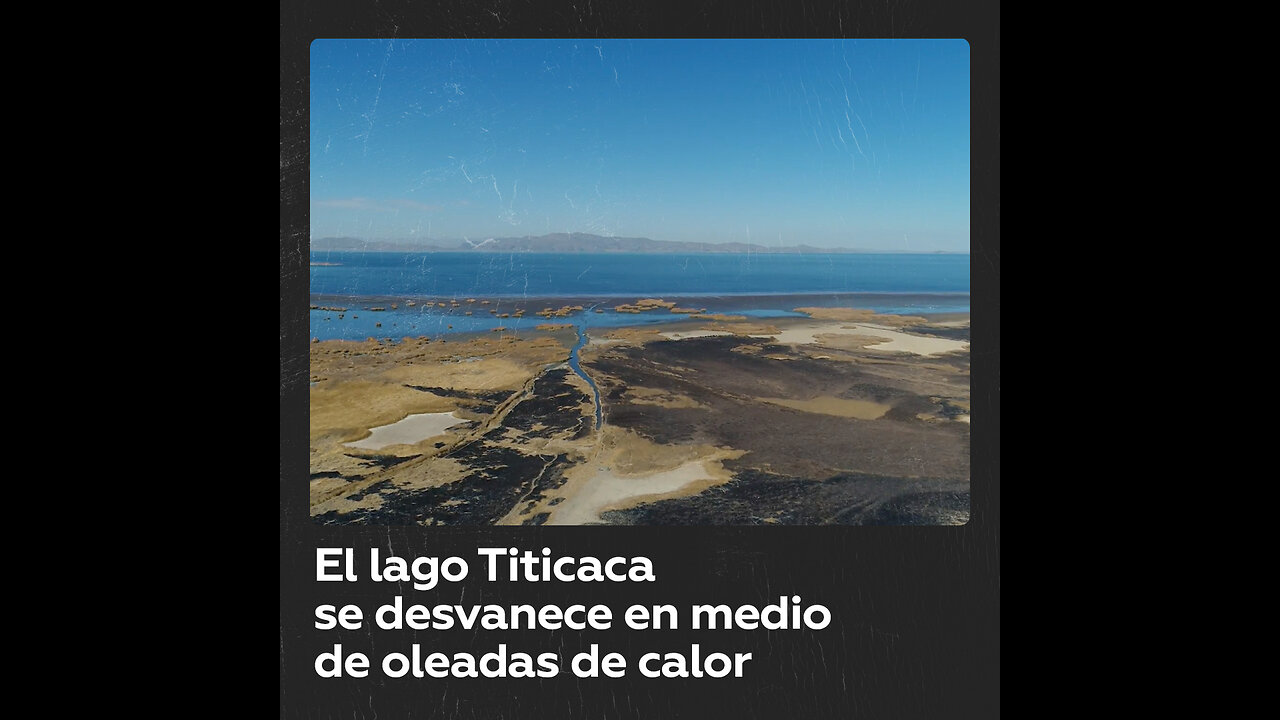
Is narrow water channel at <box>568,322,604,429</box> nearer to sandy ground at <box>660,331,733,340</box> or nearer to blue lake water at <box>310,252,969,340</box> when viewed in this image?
blue lake water at <box>310,252,969,340</box>

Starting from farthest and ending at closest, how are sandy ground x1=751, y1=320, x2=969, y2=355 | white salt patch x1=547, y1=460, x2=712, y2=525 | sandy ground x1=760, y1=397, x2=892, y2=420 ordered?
sandy ground x1=751, y1=320, x2=969, y2=355 < sandy ground x1=760, y1=397, x2=892, y2=420 < white salt patch x1=547, y1=460, x2=712, y2=525

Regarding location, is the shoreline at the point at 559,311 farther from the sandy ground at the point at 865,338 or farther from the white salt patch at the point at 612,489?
the white salt patch at the point at 612,489

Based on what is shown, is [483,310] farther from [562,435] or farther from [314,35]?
[314,35]

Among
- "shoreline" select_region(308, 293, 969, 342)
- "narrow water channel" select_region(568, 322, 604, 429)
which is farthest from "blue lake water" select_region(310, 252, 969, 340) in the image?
"narrow water channel" select_region(568, 322, 604, 429)

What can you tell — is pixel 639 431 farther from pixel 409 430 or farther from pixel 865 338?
pixel 865 338

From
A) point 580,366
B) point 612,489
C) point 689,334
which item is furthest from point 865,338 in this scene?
point 612,489

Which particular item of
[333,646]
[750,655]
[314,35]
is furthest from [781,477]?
[314,35]
